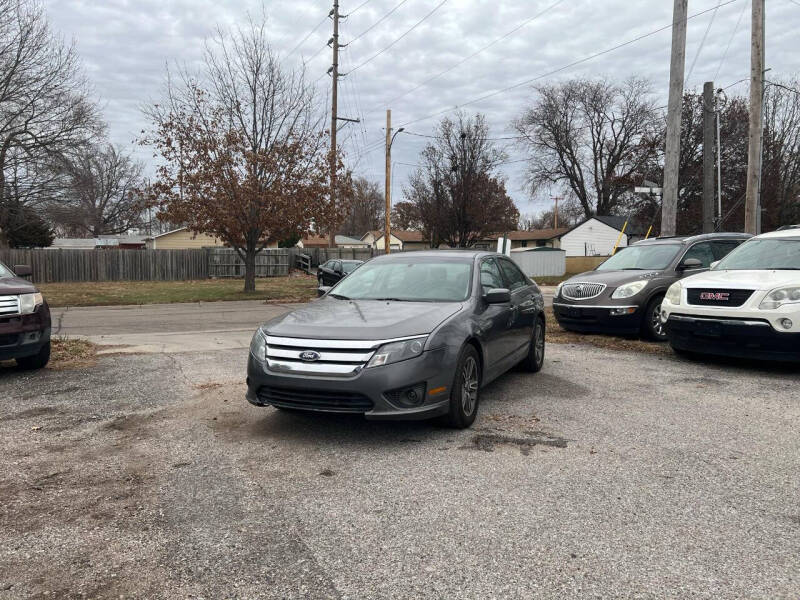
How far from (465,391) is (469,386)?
4.4 inches

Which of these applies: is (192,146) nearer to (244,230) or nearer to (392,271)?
(244,230)

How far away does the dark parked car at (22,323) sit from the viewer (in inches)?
254

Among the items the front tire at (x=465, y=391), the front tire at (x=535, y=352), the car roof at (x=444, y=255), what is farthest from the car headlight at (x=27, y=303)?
the front tire at (x=535, y=352)

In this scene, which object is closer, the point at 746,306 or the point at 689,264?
the point at 746,306

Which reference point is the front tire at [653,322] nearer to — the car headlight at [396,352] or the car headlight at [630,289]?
the car headlight at [630,289]

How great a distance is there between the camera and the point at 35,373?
7156 millimetres

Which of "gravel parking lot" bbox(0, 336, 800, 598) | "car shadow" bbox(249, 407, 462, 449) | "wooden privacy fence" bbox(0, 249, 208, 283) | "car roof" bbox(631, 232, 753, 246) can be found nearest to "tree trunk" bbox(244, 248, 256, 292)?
"wooden privacy fence" bbox(0, 249, 208, 283)

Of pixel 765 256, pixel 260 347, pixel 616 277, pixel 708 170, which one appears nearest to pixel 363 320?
pixel 260 347

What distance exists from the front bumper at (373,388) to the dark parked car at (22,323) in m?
3.61

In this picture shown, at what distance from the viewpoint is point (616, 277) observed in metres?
9.88

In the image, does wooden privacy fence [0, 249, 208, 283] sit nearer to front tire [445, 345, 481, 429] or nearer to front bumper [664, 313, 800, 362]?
front bumper [664, 313, 800, 362]

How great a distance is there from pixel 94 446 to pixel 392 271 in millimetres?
3129

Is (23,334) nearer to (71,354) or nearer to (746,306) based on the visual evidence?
(71,354)

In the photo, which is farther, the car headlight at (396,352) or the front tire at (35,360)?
the front tire at (35,360)
